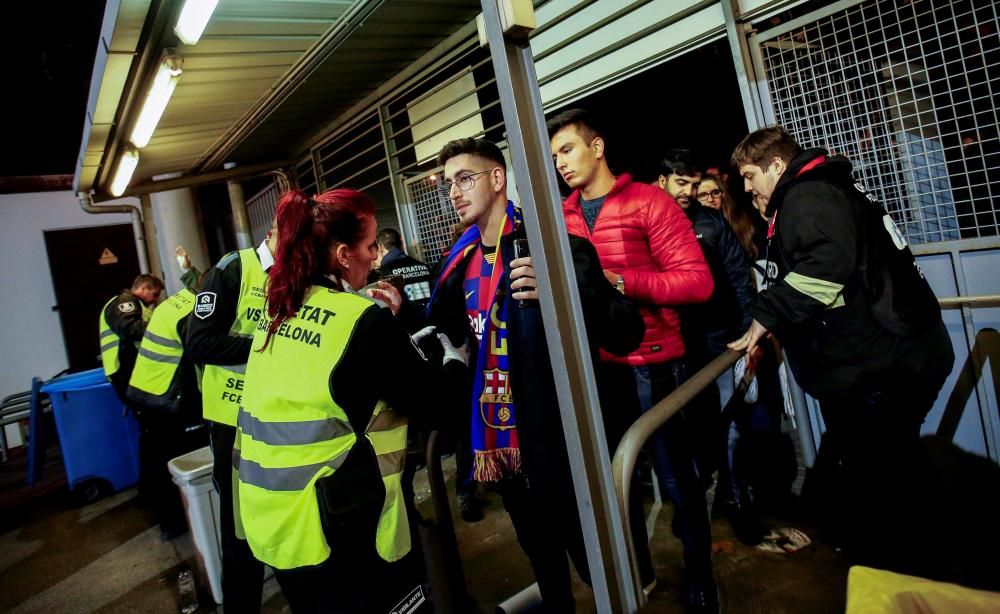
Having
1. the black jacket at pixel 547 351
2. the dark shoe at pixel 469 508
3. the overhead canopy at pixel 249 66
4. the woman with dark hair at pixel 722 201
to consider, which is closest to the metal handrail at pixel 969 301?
the woman with dark hair at pixel 722 201

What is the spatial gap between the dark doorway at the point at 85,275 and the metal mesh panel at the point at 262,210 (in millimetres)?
3123

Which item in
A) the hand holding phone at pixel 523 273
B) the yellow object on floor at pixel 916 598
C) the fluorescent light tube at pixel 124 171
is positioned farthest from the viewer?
the fluorescent light tube at pixel 124 171

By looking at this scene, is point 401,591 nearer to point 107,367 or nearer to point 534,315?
point 534,315

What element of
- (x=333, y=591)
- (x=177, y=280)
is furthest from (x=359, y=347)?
(x=177, y=280)

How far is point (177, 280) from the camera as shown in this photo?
8.68m

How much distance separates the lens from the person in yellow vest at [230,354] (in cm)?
255

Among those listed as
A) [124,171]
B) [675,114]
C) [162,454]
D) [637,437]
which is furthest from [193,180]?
[637,437]

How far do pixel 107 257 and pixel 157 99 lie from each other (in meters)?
7.10

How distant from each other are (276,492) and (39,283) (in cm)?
1105

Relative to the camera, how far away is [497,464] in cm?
211

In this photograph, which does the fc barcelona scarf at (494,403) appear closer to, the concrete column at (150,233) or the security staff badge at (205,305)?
the security staff badge at (205,305)

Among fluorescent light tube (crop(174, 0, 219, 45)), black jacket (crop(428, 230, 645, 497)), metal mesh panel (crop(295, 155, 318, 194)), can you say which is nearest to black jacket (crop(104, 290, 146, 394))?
fluorescent light tube (crop(174, 0, 219, 45))

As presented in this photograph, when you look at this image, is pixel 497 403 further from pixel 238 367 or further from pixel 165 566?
pixel 165 566

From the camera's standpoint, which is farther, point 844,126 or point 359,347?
point 844,126
